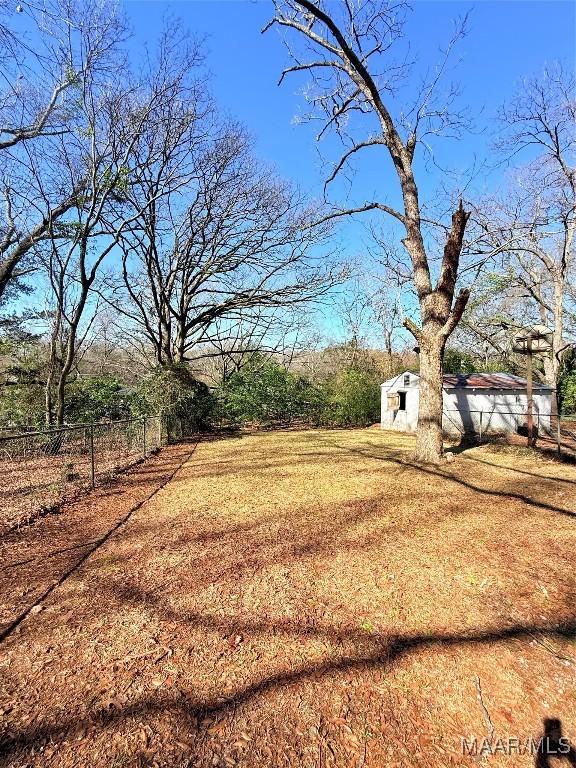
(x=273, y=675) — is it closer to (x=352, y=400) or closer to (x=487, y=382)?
(x=487, y=382)

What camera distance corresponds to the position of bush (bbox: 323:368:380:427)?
739 inches

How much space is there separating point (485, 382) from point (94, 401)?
1611 centimetres

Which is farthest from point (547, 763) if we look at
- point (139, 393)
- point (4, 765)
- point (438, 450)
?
point (139, 393)

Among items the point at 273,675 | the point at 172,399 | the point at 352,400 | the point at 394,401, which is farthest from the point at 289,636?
the point at 352,400

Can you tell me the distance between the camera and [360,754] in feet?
5.71

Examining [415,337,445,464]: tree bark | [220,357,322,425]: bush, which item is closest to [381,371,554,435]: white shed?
[220,357,322,425]: bush

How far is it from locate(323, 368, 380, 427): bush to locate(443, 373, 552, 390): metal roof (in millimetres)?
4224

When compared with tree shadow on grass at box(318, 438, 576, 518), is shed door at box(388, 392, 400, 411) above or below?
above

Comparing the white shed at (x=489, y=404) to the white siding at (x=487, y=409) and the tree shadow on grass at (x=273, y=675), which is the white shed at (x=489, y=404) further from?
→ the tree shadow on grass at (x=273, y=675)

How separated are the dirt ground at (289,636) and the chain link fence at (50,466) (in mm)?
740

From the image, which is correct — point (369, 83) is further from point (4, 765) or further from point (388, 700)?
point (4, 765)

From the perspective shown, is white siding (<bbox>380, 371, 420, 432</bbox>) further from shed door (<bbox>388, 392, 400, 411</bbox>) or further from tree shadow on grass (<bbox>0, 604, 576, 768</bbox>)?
tree shadow on grass (<bbox>0, 604, 576, 768</bbox>)

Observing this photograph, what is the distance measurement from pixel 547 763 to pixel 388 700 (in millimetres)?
718

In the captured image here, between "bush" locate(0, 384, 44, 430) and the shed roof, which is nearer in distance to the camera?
"bush" locate(0, 384, 44, 430)
